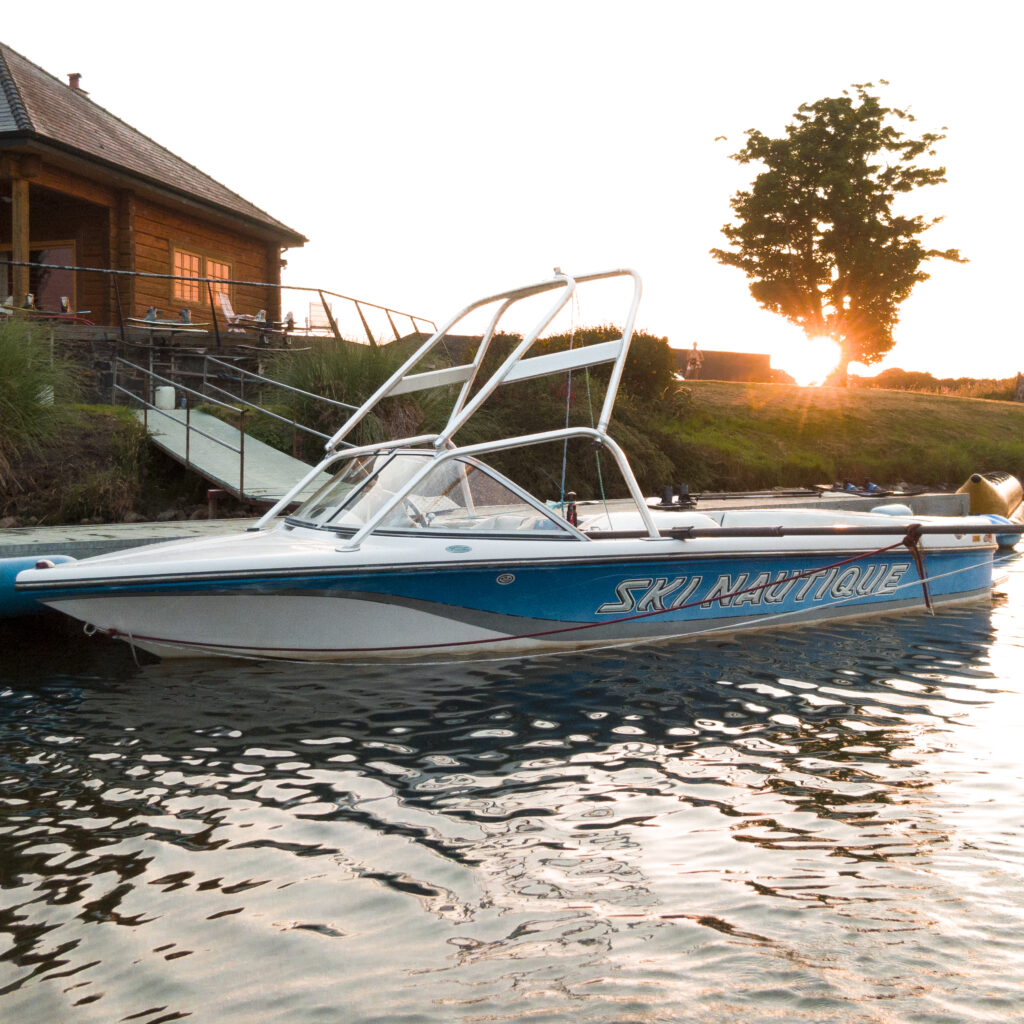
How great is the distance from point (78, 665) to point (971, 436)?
78.8 ft

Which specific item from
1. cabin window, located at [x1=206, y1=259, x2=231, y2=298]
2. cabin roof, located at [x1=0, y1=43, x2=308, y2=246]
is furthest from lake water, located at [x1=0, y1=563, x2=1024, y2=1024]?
cabin window, located at [x1=206, y1=259, x2=231, y2=298]

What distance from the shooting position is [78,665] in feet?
23.3

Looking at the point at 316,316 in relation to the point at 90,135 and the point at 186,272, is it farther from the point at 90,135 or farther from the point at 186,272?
the point at 90,135

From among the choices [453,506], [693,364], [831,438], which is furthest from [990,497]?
[693,364]

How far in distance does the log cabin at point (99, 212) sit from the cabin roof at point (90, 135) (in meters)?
0.03

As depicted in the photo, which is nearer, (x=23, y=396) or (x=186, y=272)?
(x=23, y=396)

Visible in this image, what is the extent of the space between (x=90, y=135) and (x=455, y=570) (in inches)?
636

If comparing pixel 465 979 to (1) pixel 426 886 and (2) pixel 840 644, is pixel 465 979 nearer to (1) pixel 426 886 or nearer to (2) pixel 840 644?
(1) pixel 426 886

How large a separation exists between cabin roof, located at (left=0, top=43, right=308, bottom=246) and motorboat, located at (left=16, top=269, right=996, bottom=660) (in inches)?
474

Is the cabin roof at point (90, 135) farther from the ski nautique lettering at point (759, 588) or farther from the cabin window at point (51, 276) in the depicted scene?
the ski nautique lettering at point (759, 588)

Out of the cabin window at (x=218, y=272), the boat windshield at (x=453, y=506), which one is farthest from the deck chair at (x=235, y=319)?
the boat windshield at (x=453, y=506)

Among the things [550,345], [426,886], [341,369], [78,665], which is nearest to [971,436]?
[550,345]

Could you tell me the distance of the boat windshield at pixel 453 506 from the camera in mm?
6938

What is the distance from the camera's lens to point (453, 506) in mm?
7023
